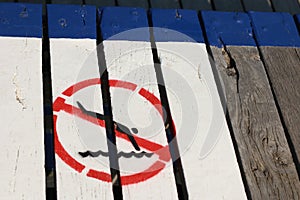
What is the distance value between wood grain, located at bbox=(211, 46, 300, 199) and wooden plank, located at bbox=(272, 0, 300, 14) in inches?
21.1

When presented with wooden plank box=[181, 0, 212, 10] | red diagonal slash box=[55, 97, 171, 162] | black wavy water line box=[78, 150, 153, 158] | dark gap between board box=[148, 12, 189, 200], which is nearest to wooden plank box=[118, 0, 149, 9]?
wooden plank box=[181, 0, 212, 10]

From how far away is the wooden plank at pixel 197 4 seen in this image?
271 cm

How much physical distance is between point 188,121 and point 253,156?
0.73ft

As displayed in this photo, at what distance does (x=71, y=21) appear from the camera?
2279mm

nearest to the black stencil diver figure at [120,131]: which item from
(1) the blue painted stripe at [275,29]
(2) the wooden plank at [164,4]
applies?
(1) the blue painted stripe at [275,29]

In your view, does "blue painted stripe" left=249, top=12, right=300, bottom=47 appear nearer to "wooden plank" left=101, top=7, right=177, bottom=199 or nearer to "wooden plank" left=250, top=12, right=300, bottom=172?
"wooden plank" left=250, top=12, right=300, bottom=172

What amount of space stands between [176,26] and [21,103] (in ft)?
2.17

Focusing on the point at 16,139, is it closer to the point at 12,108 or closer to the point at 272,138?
the point at 12,108

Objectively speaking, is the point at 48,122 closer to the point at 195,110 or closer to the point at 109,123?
the point at 109,123

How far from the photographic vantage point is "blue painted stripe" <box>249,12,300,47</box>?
7.82 feet

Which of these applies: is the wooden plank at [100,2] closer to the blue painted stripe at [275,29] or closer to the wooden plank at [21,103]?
the wooden plank at [21,103]

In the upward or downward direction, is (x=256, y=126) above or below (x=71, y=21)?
below

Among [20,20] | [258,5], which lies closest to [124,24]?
[20,20]

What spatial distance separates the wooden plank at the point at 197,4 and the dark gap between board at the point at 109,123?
0.52 m
